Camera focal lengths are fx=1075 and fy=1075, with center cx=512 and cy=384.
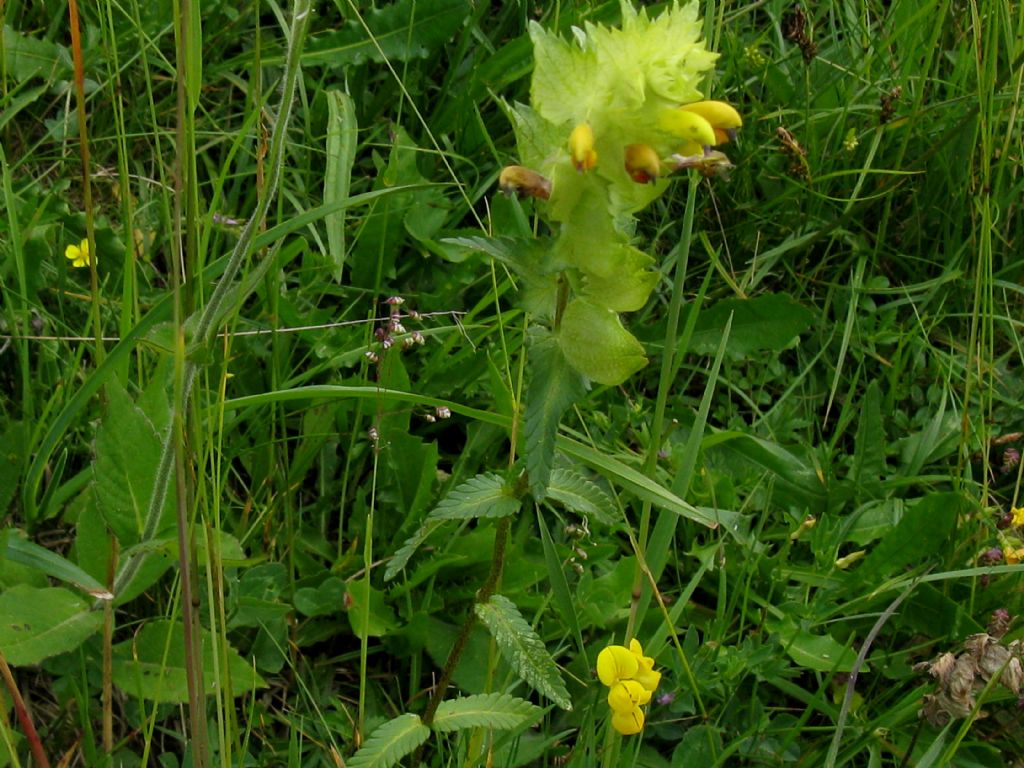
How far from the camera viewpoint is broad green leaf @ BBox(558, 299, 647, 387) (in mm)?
1097

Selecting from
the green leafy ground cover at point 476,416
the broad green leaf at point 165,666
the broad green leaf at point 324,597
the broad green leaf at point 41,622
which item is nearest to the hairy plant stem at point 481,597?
the green leafy ground cover at point 476,416

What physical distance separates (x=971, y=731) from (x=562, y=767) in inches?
29.8

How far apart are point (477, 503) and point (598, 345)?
26 cm

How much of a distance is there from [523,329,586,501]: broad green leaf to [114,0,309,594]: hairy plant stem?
1.21 ft

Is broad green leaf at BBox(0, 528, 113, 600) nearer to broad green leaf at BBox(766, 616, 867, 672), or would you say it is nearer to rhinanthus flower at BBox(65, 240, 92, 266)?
rhinanthus flower at BBox(65, 240, 92, 266)

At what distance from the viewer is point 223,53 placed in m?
2.41

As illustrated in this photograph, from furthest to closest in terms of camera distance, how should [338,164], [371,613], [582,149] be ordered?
[338,164] → [371,613] → [582,149]

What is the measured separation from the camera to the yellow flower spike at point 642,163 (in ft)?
3.18

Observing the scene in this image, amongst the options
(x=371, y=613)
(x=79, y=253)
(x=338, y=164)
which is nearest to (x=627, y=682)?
(x=371, y=613)

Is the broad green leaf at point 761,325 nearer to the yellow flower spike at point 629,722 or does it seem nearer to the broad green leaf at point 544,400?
the yellow flower spike at point 629,722

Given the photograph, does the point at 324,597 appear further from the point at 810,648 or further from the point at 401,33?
the point at 401,33

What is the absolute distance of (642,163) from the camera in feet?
3.17

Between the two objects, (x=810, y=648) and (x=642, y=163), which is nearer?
(x=642, y=163)

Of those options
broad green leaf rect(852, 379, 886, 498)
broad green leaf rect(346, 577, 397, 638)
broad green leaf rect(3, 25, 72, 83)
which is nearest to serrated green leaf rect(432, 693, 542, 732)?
broad green leaf rect(346, 577, 397, 638)
